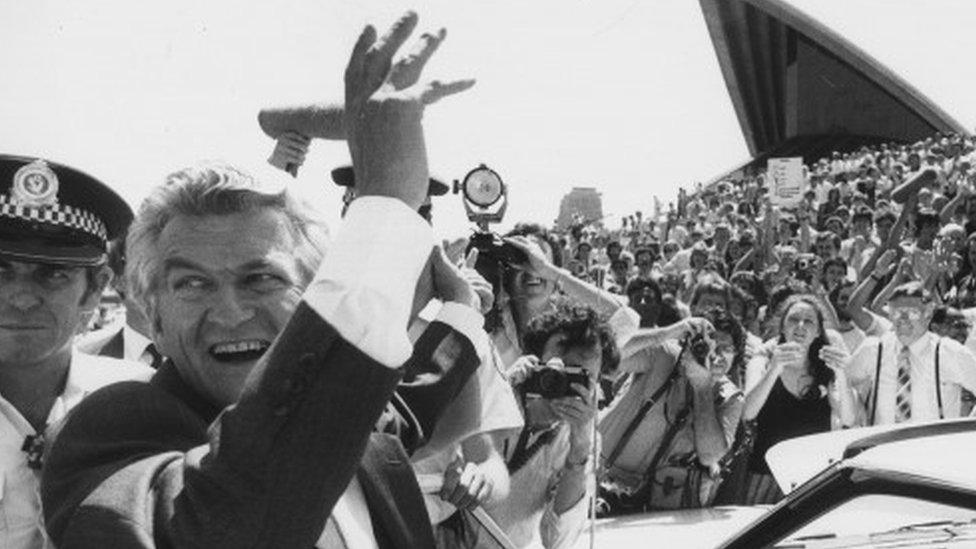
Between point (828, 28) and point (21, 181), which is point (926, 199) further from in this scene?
point (828, 28)

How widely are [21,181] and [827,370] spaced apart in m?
3.52

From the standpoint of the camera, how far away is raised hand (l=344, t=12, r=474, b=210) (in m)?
0.97

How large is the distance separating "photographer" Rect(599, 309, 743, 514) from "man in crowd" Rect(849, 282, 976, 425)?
→ 1.05 meters

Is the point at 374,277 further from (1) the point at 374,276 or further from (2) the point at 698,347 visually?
(2) the point at 698,347

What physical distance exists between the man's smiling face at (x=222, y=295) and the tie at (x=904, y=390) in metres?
3.95

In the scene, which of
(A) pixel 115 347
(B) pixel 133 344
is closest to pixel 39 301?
(B) pixel 133 344

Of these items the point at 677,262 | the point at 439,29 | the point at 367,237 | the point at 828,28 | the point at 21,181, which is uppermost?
the point at 828,28

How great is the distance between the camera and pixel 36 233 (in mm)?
1671

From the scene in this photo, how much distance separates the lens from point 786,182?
1427 cm

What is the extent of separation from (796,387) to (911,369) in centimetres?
50

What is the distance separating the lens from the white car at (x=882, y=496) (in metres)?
2.15

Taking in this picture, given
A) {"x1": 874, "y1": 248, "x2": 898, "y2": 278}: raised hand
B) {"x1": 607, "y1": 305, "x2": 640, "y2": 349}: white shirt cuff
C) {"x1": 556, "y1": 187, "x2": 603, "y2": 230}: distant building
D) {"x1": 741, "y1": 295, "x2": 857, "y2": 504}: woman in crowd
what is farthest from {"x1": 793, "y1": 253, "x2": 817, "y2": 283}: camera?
{"x1": 556, "y1": 187, "x2": 603, "y2": 230}: distant building

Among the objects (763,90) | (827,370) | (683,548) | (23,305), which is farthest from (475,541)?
(763,90)

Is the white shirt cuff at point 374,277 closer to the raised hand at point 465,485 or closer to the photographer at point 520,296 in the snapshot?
the raised hand at point 465,485
